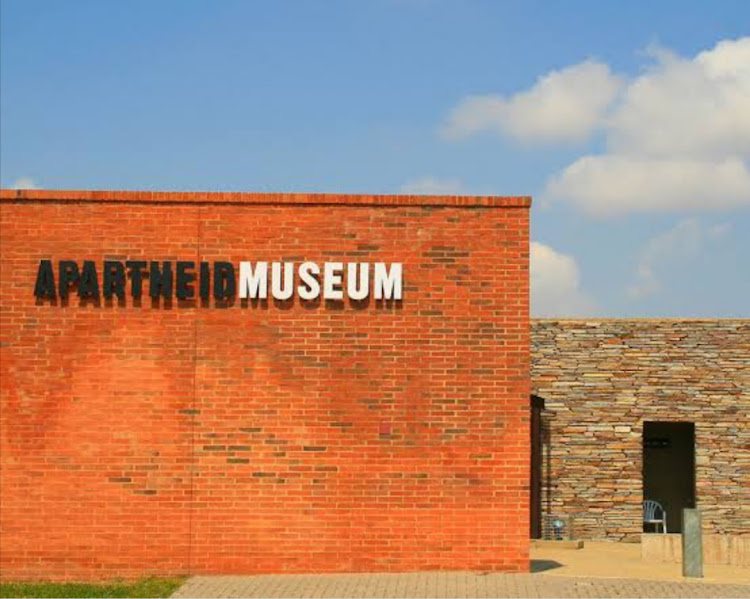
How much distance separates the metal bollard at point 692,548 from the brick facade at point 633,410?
25.9 ft

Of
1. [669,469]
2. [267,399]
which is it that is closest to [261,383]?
[267,399]

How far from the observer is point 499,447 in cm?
1580

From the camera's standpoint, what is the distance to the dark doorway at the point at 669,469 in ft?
93.0

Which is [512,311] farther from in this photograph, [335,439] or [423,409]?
[335,439]

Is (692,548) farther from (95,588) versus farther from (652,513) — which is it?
(652,513)

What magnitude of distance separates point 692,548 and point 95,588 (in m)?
7.80

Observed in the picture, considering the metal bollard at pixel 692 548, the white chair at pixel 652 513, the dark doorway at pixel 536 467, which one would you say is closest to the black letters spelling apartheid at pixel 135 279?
the metal bollard at pixel 692 548

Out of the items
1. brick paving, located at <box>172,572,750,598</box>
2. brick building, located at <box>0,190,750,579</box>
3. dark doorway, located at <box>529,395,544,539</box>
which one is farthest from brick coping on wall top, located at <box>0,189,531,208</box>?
dark doorway, located at <box>529,395,544,539</box>

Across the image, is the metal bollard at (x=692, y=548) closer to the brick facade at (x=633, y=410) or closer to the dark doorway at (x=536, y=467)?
the dark doorway at (x=536, y=467)

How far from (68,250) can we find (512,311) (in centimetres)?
586

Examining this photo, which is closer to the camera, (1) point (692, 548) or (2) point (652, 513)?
(1) point (692, 548)

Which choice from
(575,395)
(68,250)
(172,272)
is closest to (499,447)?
(172,272)

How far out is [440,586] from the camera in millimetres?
14750

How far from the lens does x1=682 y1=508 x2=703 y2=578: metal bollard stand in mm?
16297
